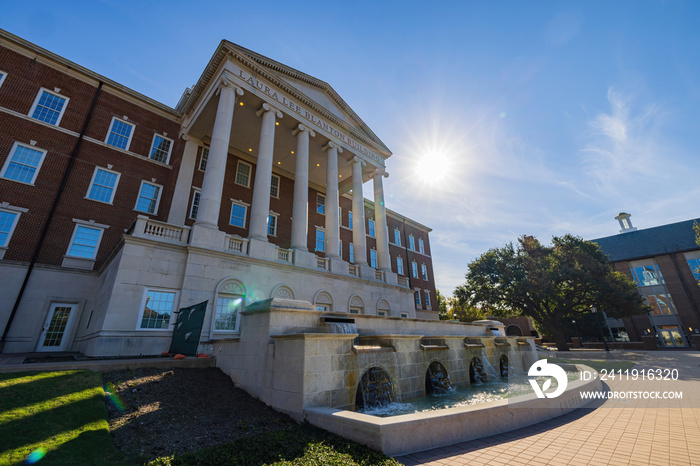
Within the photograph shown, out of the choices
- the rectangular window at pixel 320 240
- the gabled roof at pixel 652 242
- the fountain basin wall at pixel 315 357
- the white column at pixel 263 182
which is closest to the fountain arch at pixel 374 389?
the fountain basin wall at pixel 315 357

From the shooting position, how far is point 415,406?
27.5 ft

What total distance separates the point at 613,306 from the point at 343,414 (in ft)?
142

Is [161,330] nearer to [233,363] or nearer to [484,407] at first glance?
[233,363]

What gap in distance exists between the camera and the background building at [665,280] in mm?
44000

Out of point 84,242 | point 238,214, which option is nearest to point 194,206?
point 238,214

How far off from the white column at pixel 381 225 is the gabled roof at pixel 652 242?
141 ft

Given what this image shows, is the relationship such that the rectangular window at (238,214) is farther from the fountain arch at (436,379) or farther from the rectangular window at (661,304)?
the rectangular window at (661,304)

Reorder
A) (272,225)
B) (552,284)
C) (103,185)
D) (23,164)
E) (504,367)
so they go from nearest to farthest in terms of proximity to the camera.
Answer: (504,367) → (23,164) → (103,185) → (272,225) → (552,284)

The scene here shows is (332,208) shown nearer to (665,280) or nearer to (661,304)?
(661,304)

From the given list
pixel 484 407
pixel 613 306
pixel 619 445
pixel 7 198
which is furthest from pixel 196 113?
pixel 613 306

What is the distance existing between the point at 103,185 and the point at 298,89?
1596 cm

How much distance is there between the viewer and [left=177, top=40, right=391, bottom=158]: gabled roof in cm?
2038

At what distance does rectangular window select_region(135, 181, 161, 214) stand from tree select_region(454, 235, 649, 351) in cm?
3978

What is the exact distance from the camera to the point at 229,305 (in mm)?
15852
